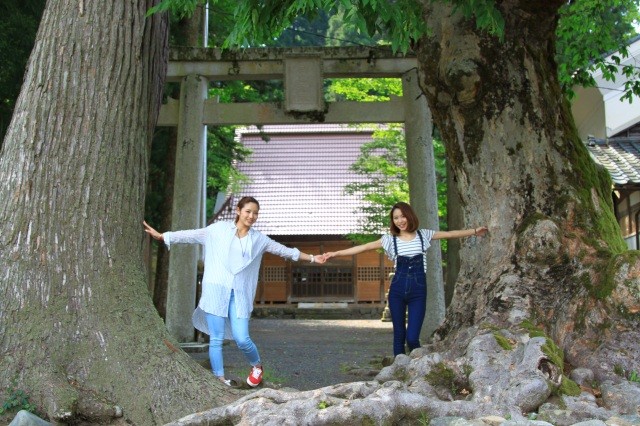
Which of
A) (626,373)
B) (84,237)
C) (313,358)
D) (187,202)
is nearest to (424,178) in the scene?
(313,358)

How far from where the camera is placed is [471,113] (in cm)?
708

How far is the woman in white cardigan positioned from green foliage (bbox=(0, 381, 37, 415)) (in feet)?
5.67

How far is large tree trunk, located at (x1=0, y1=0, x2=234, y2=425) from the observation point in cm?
534

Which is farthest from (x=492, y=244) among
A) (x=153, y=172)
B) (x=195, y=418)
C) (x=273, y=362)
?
(x=153, y=172)

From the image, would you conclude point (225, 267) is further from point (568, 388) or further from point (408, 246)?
point (568, 388)

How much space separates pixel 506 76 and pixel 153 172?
11.5 meters

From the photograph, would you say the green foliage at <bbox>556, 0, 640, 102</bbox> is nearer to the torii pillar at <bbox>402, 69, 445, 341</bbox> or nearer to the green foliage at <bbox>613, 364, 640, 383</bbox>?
the torii pillar at <bbox>402, 69, 445, 341</bbox>

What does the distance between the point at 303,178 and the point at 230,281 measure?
77.7 feet

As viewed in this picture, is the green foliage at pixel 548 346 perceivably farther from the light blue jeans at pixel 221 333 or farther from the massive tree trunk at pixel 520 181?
the light blue jeans at pixel 221 333

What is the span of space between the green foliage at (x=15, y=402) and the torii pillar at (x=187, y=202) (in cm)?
706

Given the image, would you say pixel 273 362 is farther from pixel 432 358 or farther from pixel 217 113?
pixel 432 358

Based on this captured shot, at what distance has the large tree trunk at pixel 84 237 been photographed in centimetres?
534

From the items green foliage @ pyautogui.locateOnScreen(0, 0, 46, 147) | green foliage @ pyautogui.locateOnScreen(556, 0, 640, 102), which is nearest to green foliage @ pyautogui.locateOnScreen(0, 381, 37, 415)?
green foliage @ pyautogui.locateOnScreen(0, 0, 46, 147)

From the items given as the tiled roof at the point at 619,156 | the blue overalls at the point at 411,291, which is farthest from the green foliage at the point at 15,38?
the tiled roof at the point at 619,156
